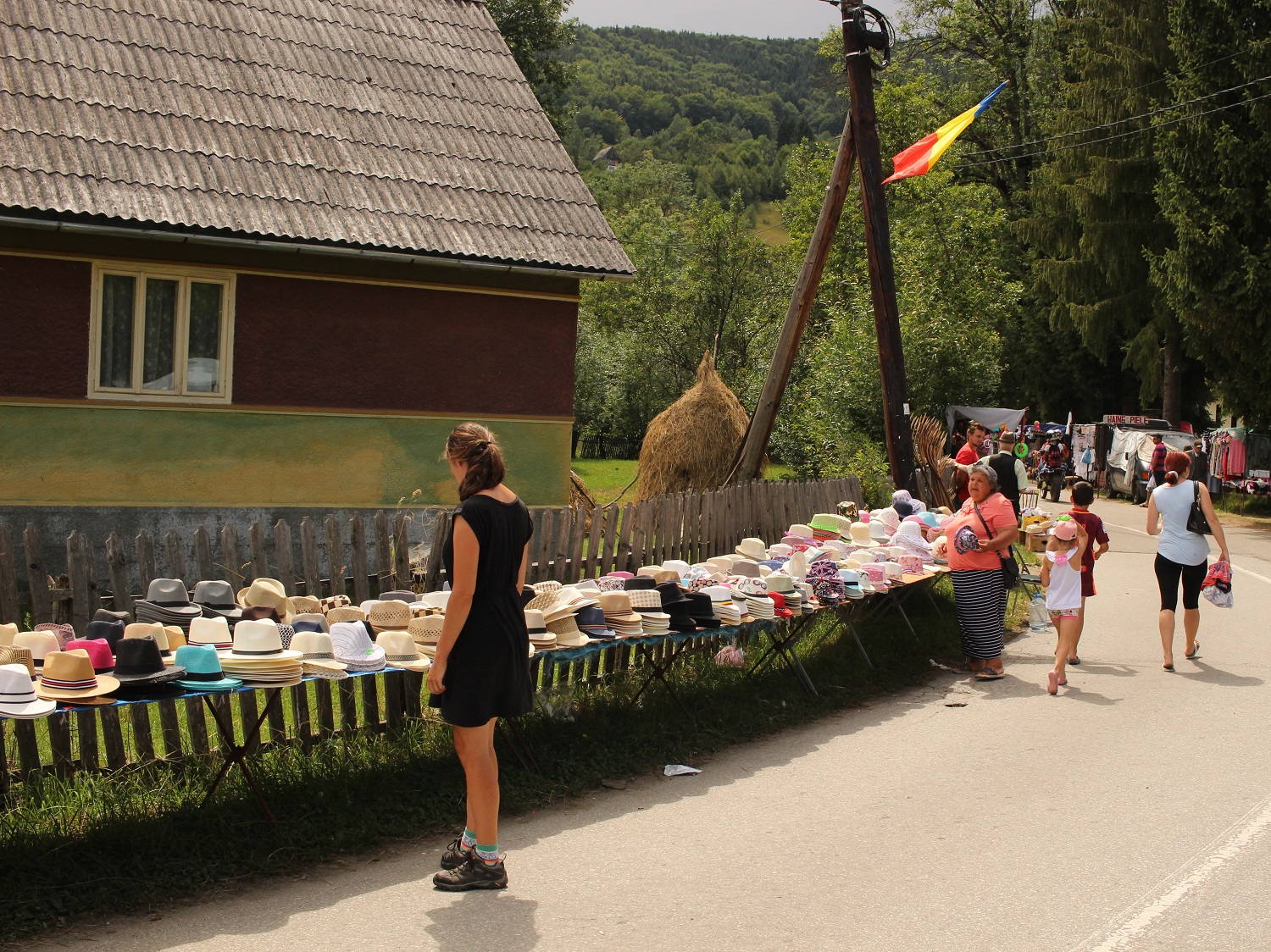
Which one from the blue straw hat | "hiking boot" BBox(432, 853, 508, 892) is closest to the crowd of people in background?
"hiking boot" BBox(432, 853, 508, 892)

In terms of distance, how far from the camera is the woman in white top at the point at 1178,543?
1070cm

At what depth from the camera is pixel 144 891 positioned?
5105mm

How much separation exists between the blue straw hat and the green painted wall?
7919mm

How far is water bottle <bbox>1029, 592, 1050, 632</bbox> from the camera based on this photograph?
12367 mm

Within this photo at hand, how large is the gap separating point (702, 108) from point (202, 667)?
6941 inches

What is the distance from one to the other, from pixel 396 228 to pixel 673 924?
1042 cm

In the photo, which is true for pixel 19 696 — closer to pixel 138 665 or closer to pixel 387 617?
pixel 138 665

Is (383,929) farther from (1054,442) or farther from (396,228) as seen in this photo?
(1054,442)

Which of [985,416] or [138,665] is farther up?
[985,416]

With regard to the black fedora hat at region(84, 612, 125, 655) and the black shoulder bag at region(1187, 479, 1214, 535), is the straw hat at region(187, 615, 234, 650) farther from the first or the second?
the black shoulder bag at region(1187, 479, 1214, 535)

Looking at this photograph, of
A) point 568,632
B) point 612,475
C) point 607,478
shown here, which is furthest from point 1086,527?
point 612,475

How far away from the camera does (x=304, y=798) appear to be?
241 inches

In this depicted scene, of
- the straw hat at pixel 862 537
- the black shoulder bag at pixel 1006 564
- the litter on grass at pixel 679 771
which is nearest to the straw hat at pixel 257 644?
the litter on grass at pixel 679 771

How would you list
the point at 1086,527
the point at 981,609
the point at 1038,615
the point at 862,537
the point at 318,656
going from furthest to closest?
the point at 1038,615, the point at 862,537, the point at 1086,527, the point at 981,609, the point at 318,656
